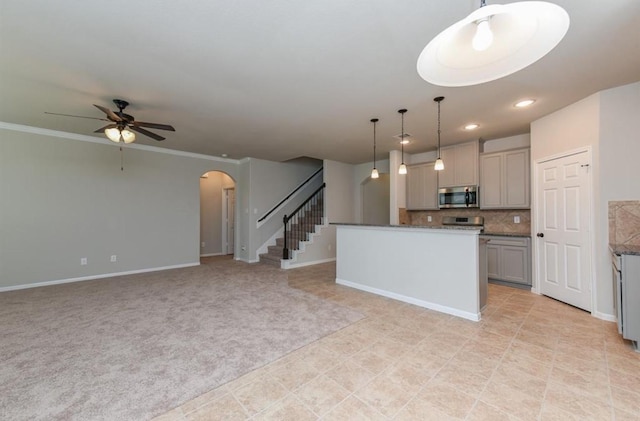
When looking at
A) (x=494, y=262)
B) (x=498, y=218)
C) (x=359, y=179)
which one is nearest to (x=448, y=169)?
(x=498, y=218)

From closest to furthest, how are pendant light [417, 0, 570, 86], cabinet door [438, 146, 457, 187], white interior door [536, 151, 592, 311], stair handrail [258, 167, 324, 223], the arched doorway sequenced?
pendant light [417, 0, 570, 86] → white interior door [536, 151, 592, 311] → cabinet door [438, 146, 457, 187] → stair handrail [258, 167, 324, 223] → the arched doorway

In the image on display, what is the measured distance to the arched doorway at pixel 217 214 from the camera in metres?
7.87

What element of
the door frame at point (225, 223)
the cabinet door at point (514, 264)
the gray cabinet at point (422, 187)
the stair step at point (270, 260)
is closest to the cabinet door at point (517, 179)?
the cabinet door at point (514, 264)

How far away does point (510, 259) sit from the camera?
4.38 meters

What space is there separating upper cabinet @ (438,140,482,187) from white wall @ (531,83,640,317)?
175 centimetres

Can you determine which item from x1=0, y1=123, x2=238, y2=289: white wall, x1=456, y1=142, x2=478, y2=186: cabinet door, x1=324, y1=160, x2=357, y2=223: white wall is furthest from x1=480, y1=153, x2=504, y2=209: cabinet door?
x1=0, y1=123, x2=238, y2=289: white wall

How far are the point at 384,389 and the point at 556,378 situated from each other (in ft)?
4.44

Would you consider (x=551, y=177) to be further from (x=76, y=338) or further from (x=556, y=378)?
(x=76, y=338)

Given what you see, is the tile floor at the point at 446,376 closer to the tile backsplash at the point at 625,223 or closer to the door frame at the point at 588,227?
the door frame at the point at 588,227

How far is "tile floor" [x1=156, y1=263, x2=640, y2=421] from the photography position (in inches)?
65.5

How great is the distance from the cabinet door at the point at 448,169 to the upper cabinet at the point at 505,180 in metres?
0.50

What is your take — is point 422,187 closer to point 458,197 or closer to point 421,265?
point 458,197

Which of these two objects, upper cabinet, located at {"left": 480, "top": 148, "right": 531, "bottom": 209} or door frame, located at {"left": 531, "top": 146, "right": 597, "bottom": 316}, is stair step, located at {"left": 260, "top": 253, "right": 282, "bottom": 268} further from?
door frame, located at {"left": 531, "top": 146, "right": 597, "bottom": 316}

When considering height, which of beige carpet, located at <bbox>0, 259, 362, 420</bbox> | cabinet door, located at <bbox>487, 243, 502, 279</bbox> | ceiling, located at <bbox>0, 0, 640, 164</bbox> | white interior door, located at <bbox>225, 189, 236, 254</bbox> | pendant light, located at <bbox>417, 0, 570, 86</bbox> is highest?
ceiling, located at <bbox>0, 0, 640, 164</bbox>
